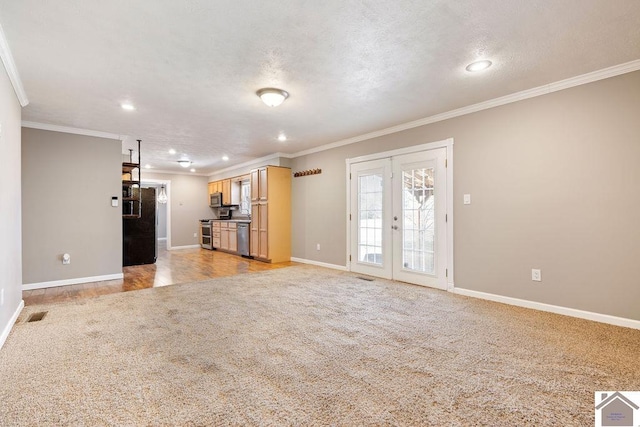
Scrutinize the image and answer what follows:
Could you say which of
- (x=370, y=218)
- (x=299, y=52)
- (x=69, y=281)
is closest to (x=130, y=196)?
(x=69, y=281)

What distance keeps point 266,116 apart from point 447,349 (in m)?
3.60

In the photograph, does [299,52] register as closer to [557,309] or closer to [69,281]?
[557,309]

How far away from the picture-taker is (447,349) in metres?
2.41

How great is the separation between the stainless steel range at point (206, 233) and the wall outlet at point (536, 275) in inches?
324

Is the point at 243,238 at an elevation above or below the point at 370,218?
below

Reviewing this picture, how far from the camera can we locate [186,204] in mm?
9945

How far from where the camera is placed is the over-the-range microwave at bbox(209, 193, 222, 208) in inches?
372

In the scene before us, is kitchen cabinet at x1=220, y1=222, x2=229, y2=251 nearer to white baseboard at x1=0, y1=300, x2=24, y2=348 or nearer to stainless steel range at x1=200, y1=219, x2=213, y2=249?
stainless steel range at x1=200, y1=219, x2=213, y2=249

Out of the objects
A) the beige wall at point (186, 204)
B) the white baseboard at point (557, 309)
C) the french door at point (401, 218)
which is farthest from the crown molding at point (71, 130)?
the white baseboard at point (557, 309)

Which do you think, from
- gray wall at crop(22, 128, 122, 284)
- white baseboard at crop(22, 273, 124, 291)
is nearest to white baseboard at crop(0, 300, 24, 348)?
white baseboard at crop(22, 273, 124, 291)

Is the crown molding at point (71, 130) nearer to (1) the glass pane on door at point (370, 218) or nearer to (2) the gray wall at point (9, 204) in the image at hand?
(2) the gray wall at point (9, 204)

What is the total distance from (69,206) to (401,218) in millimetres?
5205

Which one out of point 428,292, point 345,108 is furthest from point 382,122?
point 428,292

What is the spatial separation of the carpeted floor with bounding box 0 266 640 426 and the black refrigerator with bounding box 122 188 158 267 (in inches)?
122
